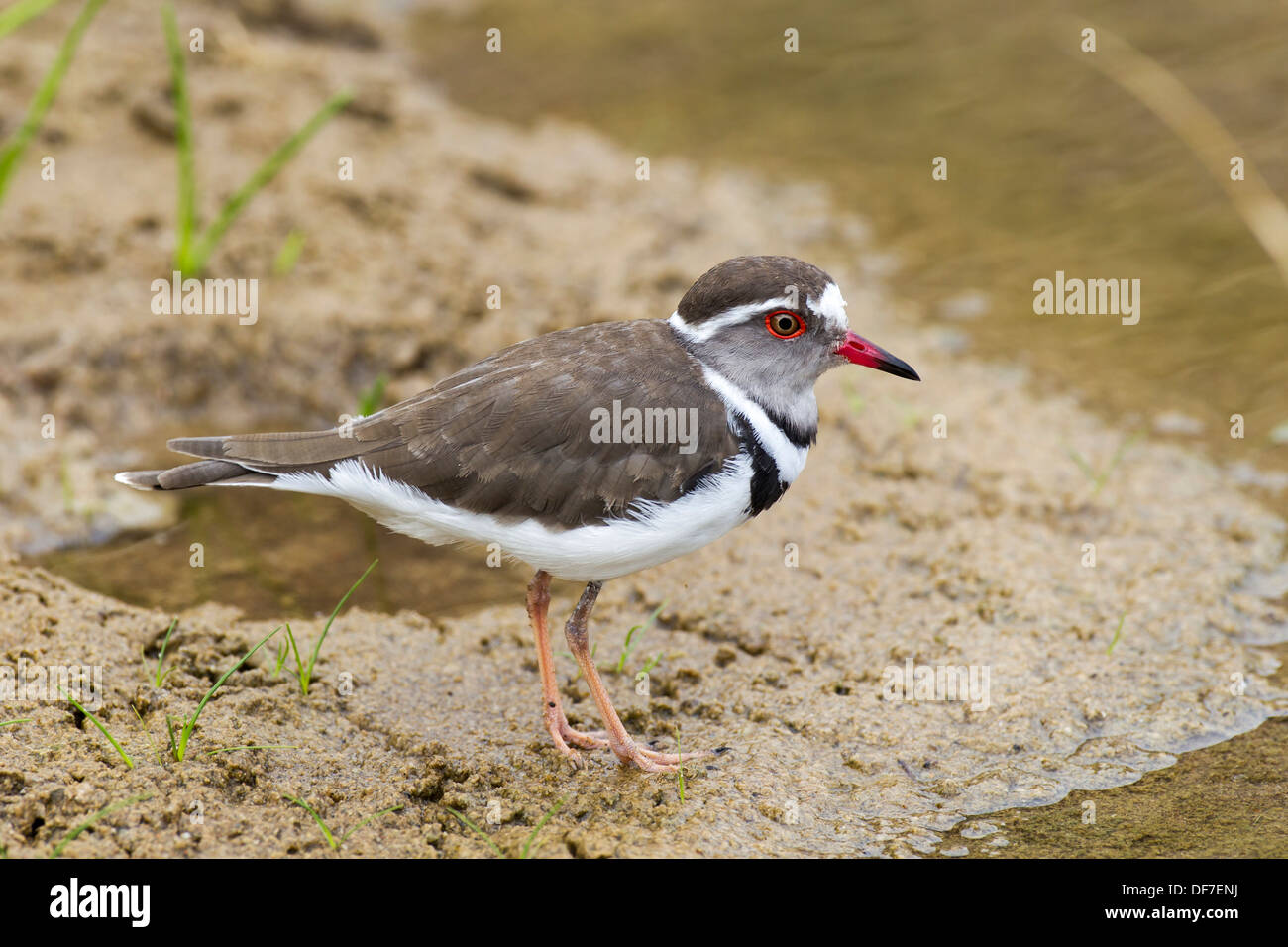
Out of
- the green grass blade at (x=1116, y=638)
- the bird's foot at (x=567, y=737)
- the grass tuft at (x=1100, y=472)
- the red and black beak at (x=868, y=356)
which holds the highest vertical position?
the red and black beak at (x=868, y=356)

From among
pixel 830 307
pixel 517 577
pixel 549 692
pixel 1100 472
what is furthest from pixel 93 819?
pixel 1100 472

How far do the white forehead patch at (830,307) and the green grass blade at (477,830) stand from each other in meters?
2.40

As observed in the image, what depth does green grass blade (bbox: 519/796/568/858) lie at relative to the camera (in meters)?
4.43

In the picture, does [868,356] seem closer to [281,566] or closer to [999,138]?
[281,566]

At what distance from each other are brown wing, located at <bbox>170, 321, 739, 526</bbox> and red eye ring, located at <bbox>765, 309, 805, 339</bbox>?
14.0 inches

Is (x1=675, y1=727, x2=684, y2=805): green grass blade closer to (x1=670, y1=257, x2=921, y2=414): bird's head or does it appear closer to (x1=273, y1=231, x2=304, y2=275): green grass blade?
(x1=670, y1=257, x2=921, y2=414): bird's head

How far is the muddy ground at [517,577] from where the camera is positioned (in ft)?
15.7

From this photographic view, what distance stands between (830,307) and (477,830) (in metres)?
2.46

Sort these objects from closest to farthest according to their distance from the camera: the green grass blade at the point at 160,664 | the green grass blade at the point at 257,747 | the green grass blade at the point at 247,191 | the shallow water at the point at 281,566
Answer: the green grass blade at the point at 257,747, the green grass blade at the point at 160,664, the shallow water at the point at 281,566, the green grass blade at the point at 247,191

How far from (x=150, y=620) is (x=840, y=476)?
364 centimetres

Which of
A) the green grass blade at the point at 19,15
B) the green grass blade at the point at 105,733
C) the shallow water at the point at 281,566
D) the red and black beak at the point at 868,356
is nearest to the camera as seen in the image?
the green grass blade at the point at 105,733

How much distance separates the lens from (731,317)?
16.5 feet

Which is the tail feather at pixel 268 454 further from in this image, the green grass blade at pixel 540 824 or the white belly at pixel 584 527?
the green grass blade at pixel 540 824

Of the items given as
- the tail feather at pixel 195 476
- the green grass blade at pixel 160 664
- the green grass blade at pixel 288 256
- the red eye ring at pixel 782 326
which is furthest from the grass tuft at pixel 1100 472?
the green grass blade at pixel 288 256
